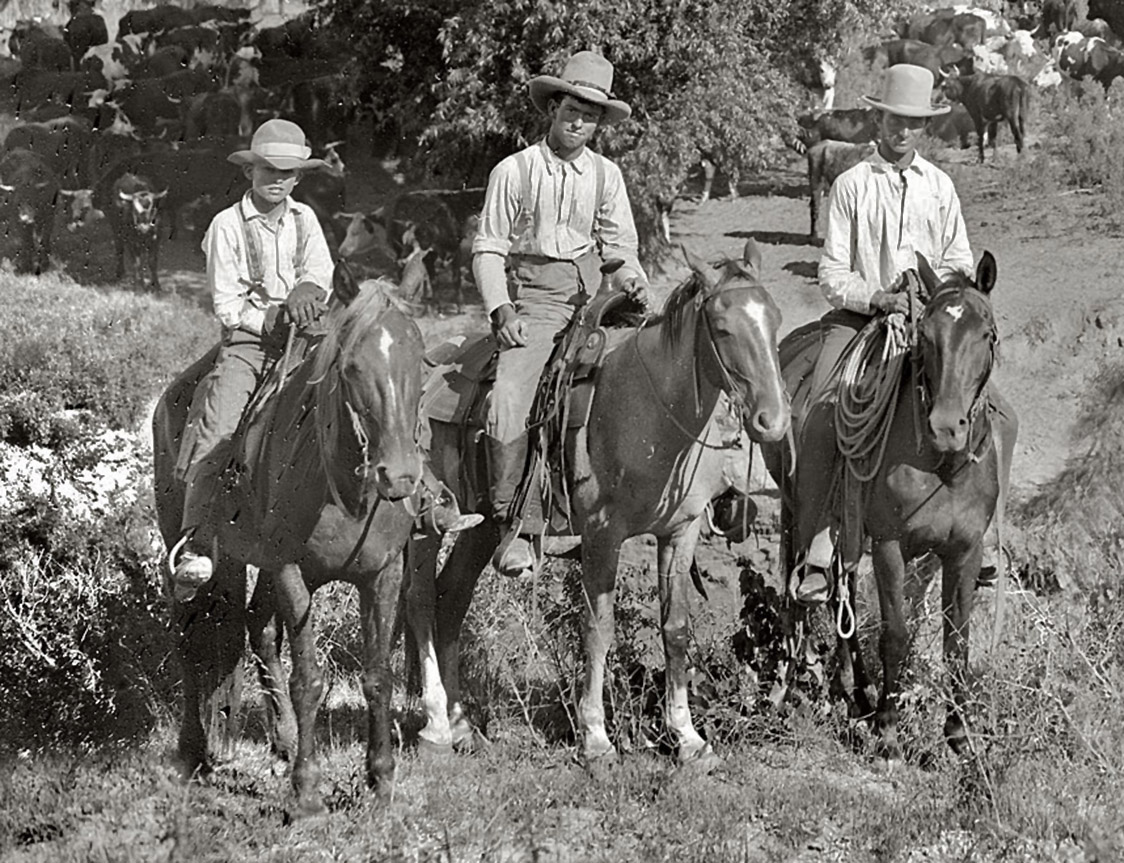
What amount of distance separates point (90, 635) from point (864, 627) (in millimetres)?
4393

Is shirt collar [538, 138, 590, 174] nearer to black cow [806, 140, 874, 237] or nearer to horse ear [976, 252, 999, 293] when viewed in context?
horse ear [976, 252, 999, 293]

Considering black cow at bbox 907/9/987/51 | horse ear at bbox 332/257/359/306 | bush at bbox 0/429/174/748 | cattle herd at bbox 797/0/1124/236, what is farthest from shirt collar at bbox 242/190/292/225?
black cow at bbox 907/9/987/51

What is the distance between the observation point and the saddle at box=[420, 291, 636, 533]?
702 cm

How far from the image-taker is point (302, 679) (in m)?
6.20

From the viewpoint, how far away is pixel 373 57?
21.1 metres

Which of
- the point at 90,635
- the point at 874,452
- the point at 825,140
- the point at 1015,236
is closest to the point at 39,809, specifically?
the point at 90,635

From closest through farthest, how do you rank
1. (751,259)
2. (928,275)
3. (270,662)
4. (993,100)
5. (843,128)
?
(751,259), (928,275), (270,662), (843,128), (993,100)

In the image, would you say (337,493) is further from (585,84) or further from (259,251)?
(585,84)

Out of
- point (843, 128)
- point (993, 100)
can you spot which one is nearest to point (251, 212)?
point (843, 128)

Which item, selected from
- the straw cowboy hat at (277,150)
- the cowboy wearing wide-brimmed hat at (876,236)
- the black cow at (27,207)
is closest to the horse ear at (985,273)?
the cowboy wearing wide-brimmed hat at (876,236)

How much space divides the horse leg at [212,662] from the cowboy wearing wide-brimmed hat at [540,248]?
52.3 inches

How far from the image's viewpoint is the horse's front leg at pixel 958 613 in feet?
22.8

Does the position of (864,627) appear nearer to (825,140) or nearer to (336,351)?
(336,351)

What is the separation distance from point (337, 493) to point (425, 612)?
194 cm
